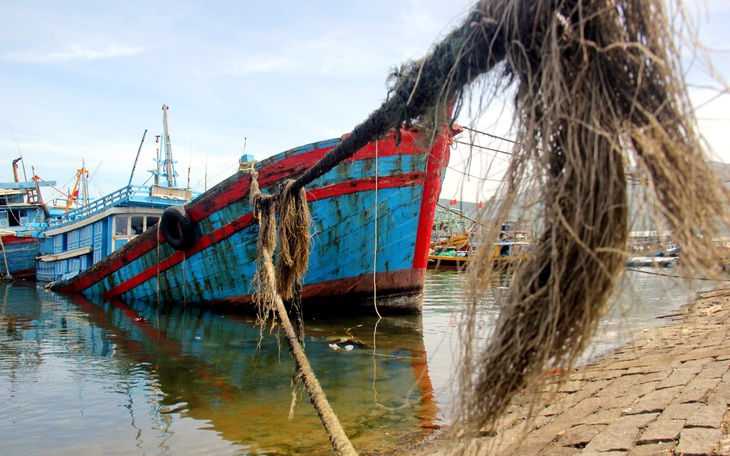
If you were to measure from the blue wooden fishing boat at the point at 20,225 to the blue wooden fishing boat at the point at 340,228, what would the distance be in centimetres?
2145

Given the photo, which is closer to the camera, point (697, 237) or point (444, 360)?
point (697, 237)

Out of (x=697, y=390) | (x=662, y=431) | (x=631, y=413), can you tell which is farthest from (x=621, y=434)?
(x=697, y=390)

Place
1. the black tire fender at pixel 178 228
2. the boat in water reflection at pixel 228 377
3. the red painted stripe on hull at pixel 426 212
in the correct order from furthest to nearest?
the black tire fender at pixel 178 228
the red painted stripe on hull at pixel 426 212
the boat in water reflection at pixel 228 377

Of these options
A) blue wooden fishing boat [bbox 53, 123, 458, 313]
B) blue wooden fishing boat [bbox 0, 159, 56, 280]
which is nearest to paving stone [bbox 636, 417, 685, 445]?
blue wooden fishing boat [bbox 53, 123, 458, 313]

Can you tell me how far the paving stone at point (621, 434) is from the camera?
321cm

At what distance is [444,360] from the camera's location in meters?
7.69

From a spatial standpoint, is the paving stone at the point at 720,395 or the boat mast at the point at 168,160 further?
the boat mast at the point at 168,160

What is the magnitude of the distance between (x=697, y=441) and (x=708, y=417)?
0.48 meters

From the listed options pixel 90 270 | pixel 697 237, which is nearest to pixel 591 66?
pixel 697 237

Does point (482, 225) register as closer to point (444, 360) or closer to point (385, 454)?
point (385, 454)

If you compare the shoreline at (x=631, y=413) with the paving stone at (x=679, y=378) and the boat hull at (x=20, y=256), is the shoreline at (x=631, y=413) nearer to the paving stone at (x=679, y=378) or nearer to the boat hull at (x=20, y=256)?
the paving stone at (x=679, y=378)

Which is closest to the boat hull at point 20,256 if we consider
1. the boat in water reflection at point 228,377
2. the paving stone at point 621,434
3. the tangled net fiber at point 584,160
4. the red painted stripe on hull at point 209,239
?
the red painted stripe on hull at point 209,239

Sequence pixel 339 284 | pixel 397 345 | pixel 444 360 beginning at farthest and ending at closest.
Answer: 1. pixel 339 284
2. pixel 397 345
3. pixel 444 360

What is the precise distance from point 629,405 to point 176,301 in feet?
39.3
